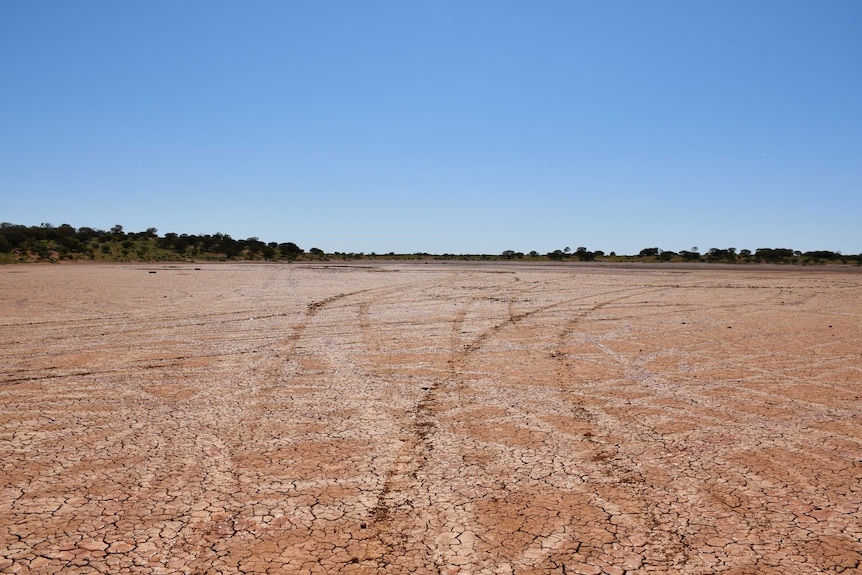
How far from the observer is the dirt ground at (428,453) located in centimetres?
358

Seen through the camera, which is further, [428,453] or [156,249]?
[156,249]

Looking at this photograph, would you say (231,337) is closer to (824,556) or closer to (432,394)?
(432,394)

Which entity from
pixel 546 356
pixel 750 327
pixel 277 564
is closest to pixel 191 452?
pixel 277 564

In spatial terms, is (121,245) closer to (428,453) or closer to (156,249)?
(156,249)

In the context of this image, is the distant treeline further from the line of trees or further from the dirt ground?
the dirt ground

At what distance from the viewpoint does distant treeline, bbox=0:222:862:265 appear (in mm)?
46656

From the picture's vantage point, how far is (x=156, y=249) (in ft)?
191

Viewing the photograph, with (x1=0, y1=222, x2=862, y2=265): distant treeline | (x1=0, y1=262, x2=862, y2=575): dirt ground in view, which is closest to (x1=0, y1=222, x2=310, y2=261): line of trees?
(x1=0, y1=222, x2=862, y2=265): distant treeline

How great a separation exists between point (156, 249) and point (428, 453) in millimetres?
59776

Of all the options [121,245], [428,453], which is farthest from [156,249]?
[428,453]

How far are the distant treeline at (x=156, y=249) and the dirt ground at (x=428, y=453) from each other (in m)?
41.8

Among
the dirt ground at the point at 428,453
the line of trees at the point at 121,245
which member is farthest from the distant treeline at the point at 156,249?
the dirt ground at the point at 428,453

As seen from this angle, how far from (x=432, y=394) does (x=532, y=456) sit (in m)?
2.18

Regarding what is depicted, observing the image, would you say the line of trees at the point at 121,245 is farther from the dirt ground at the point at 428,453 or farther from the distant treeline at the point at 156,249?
the dirt ground at the point at 428,453
